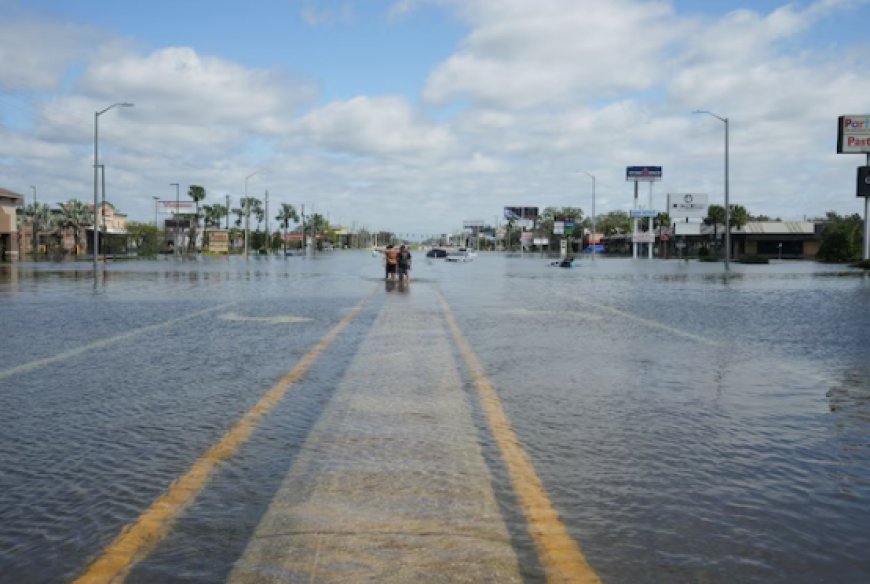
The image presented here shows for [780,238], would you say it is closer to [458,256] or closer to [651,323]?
[458,256]

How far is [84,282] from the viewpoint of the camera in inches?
1308

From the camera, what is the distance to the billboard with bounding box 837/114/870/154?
2579 inches

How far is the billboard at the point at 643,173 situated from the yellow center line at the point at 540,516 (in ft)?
392

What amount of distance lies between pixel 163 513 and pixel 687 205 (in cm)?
13188

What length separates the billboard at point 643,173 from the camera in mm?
122438

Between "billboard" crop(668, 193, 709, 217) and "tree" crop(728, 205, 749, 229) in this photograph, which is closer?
"tree" crop(728, 205, 749, 229)

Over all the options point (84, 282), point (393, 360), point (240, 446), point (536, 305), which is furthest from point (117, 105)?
point (240, 446)

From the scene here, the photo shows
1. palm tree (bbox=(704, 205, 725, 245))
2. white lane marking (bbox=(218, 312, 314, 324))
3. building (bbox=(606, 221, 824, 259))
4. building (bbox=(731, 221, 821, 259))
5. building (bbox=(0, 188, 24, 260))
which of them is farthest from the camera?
palm tree (bbox=(704, 205, 725, 245))

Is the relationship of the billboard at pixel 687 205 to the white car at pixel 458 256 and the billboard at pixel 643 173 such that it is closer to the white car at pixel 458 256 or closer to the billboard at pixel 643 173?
the billboard at pixel 643 173

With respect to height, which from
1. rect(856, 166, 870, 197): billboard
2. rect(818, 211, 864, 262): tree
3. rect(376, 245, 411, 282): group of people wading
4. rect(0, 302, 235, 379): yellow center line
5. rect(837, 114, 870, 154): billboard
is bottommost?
rect(0, 302, 235, 379): yellow center line

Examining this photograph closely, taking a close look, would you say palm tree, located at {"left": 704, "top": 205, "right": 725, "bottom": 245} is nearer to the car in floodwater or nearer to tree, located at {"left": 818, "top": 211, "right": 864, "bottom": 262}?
tree, located at {"left": 818, "top": 211, "right": 864, "bottom": 262}

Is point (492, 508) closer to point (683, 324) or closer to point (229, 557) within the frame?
point (229, 557)

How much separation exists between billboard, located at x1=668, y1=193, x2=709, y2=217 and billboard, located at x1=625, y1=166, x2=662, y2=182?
867 centimetres

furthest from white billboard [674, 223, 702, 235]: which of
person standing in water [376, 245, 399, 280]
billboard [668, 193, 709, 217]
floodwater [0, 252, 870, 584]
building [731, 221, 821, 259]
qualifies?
floodwater [0, 252, 870, 584]
